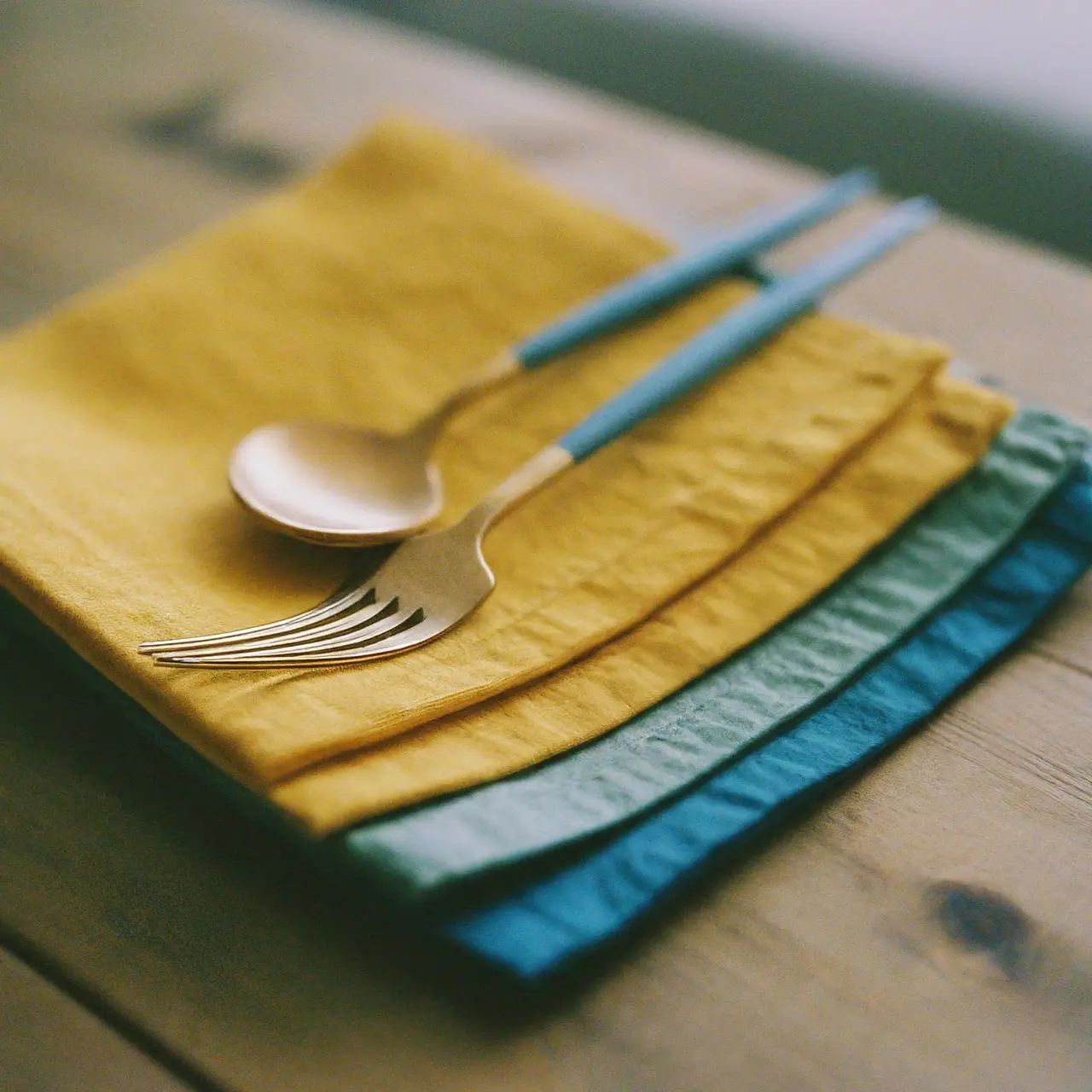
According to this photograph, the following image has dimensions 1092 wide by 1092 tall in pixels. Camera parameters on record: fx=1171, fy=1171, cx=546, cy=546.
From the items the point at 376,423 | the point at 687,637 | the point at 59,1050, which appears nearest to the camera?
the point at 59,1050

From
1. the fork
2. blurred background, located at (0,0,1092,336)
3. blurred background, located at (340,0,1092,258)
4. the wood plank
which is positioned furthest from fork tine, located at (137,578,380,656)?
blurred background, located at (340,0,1092,258)

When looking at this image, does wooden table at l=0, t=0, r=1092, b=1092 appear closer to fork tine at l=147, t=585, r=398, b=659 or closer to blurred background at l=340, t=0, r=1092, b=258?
fork tine at l=147, t=585, r=398, b=659

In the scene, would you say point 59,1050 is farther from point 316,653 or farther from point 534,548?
point 534,548

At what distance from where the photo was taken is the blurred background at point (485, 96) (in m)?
0.79

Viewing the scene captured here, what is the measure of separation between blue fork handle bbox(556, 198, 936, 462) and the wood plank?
29 centimetres

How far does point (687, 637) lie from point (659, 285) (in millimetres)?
249

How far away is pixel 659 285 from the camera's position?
64 centimetres

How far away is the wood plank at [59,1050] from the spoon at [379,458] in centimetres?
19

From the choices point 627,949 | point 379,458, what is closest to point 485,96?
point 379,458

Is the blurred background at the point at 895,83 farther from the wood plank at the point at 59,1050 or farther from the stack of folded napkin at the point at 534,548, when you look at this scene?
the wood plank at the point at 59,1050

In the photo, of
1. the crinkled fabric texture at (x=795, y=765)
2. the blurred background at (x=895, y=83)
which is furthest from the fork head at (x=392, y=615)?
the blurred background at (x=895, y=83)

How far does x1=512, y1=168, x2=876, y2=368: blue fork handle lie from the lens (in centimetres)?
60

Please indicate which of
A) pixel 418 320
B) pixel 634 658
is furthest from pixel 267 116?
pixel 634 658

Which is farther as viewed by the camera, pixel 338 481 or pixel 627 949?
pixel 338 481
